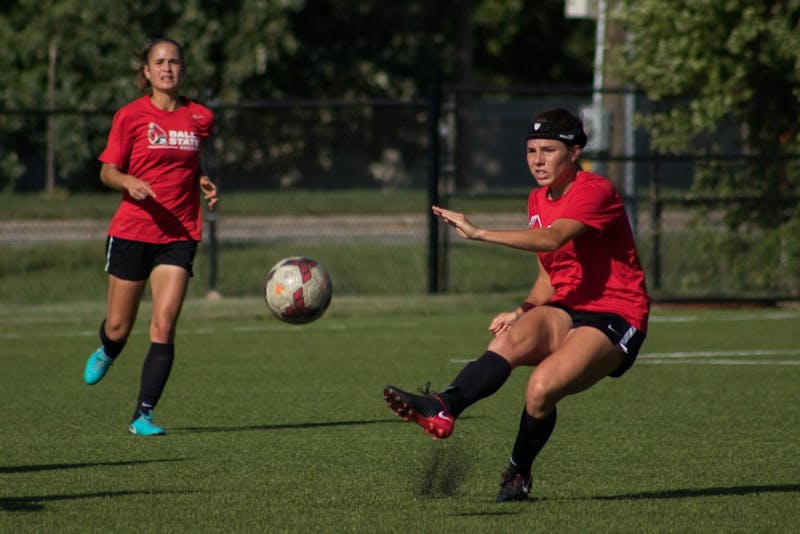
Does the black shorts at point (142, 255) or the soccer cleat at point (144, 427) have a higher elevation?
the black shorts at point (142, 255)

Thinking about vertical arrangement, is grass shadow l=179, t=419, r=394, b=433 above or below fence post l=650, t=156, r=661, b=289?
below

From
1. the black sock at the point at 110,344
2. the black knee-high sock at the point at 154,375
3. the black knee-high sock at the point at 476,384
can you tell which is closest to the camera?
the black knee-high sock at the point at 476,384

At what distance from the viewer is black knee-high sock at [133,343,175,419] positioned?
8.62 metres

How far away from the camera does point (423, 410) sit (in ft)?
20.1

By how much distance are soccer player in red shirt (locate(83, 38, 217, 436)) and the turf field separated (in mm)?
615

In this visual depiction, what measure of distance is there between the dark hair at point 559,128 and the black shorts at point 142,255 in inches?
116

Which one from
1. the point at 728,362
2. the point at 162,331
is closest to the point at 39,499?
the point at 162,331

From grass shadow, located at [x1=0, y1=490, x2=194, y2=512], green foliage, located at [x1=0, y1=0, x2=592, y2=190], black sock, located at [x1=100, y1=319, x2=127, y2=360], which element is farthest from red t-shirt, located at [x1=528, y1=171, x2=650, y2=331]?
green foliage, located at [x1=0, y1=0, x2=592, y2=190]

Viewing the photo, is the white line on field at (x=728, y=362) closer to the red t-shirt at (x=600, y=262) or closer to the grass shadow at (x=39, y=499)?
the red t-shirt at (x=600, y=262)

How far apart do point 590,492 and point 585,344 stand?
35.1 inches

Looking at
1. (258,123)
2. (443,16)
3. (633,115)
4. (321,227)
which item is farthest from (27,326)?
(443,16)

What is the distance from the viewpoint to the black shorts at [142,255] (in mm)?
8742

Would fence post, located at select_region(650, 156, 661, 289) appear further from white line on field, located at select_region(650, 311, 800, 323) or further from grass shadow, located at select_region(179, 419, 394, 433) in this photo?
grass shadow, located at select_region(179, 419, 394, 433)

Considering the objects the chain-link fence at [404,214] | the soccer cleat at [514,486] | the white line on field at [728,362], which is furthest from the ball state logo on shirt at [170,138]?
the chain-link fence at [404,214]
